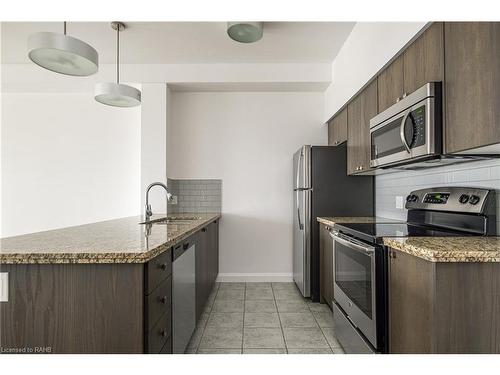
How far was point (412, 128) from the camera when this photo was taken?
66.8 inches

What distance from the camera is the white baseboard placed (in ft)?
12.6

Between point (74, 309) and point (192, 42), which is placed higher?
point (192, 42)

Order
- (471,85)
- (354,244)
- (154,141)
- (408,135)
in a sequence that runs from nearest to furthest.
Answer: (471,85) → (408,135) → (354,244) → (154,141)

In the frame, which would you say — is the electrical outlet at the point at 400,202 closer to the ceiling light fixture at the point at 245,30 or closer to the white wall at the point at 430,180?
the white wall at the point at 430,180

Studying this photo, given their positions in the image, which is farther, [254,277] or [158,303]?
[254,277]

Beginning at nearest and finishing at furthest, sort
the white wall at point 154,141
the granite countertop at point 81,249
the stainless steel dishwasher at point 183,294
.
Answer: the granite countertop at point 81,249, the stainless steel dishwasher at point 183,294, the white wall at point 154,141

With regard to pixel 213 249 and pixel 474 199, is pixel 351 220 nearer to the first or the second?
pixel 474 199

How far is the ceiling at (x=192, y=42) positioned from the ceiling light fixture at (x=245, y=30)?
0.13 metres

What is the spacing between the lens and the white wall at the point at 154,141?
3607mm

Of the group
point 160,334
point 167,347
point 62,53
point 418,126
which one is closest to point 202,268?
point 167,347

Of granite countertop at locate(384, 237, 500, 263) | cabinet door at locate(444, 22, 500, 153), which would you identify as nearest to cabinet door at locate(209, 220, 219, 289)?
granite countertop at locate(384, 237, 500, 263)

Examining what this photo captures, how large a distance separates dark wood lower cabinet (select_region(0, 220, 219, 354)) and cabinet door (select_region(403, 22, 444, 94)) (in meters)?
1.74

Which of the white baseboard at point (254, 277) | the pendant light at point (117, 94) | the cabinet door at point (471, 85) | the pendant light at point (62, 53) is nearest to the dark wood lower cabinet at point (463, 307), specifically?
the cabinet door at point (471, 85)

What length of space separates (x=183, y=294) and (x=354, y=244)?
111 cm
